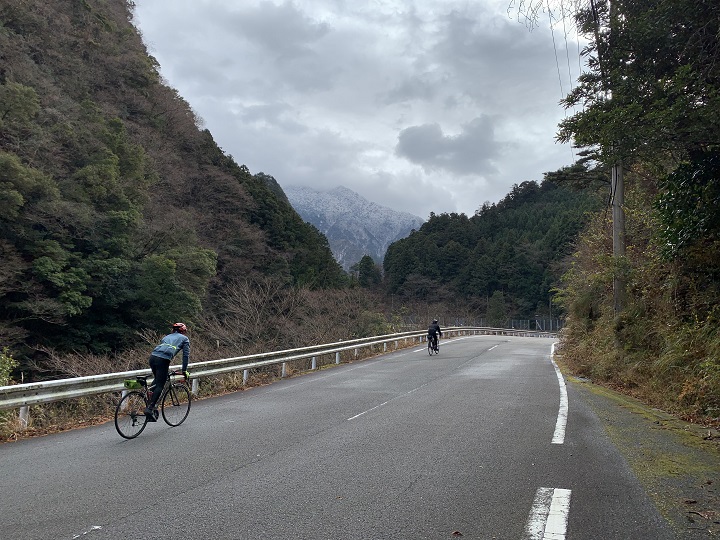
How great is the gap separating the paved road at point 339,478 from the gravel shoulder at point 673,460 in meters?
0.21

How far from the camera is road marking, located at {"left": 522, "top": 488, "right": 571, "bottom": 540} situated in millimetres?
4145

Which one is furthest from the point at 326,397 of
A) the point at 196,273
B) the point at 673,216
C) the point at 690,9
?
the point at 196,273

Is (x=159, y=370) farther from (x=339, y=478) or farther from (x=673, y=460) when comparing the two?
(x=673, y=460)

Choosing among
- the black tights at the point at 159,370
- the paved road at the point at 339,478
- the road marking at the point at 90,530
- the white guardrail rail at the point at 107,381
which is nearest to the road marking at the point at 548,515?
the paved road at the point at 339,478

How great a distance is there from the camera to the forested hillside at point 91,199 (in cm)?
2372

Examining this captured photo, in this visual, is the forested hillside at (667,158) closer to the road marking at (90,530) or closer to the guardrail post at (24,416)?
the road marking at (90,530)

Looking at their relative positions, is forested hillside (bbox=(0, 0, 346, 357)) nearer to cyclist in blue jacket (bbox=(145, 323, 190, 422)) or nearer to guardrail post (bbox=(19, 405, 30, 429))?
guardrail post (bbox=(19, 405, 30, 429))

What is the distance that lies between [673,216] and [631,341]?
4320mm

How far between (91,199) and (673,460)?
2818 cm

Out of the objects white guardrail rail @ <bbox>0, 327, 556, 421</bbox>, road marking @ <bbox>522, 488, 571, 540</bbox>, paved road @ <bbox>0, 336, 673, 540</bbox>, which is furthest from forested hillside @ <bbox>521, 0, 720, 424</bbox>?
white guardrail rail @ <bbox>0, 327, 556, 421</bbox>

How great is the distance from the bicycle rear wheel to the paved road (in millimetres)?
188

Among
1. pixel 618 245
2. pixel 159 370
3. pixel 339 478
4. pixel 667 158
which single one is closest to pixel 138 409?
pixel 159 370

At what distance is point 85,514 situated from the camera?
471cm

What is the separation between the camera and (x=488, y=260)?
90312 mm
